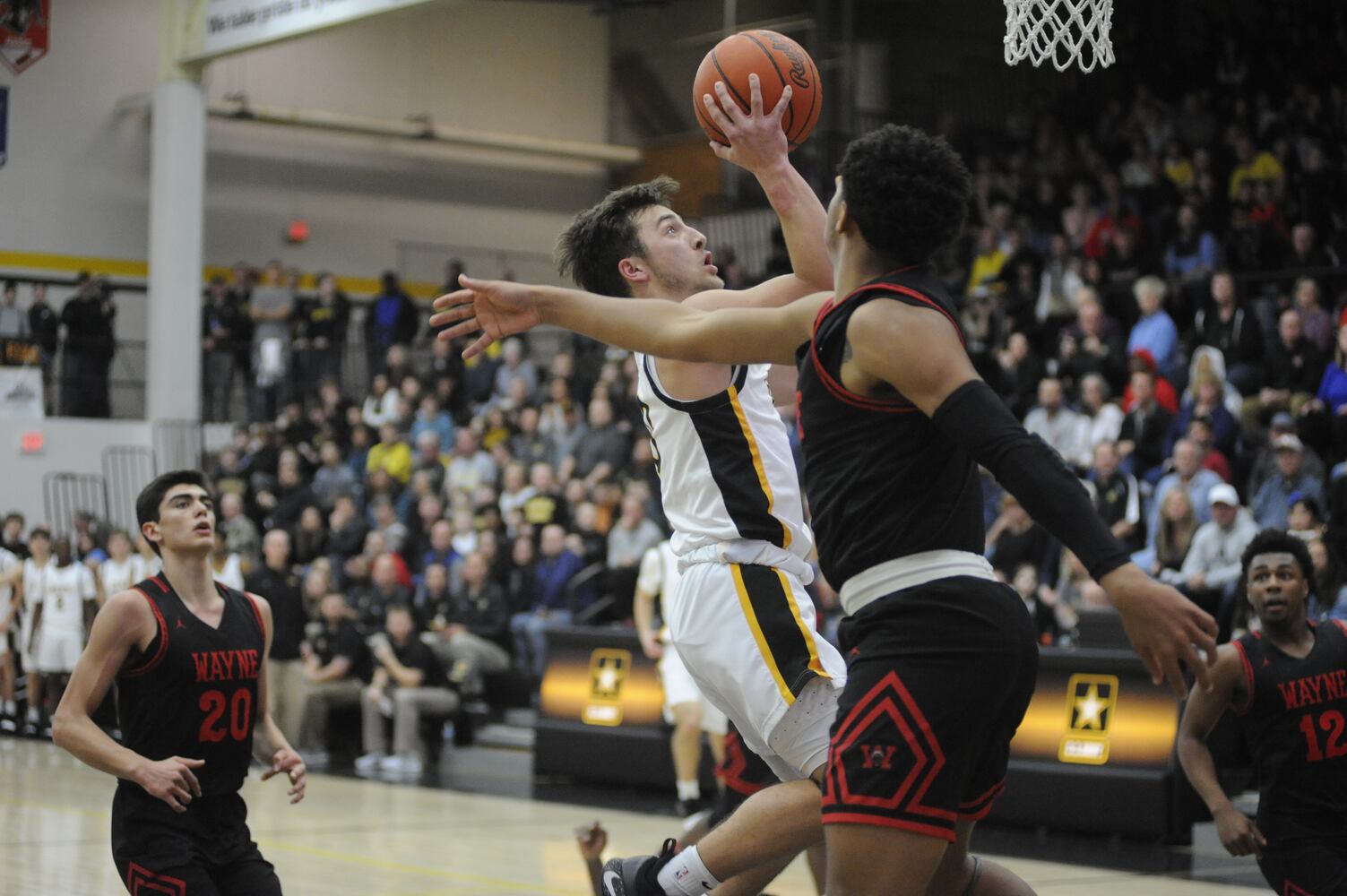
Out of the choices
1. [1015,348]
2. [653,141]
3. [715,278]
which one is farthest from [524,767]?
[653,141]

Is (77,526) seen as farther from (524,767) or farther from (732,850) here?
(732,850)

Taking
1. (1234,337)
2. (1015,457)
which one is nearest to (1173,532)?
(1234,337)

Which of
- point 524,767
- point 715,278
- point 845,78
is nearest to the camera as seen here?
point 715,278

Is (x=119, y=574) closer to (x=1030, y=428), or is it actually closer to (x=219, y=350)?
(x=219, y=350)

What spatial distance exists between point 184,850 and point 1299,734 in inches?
130

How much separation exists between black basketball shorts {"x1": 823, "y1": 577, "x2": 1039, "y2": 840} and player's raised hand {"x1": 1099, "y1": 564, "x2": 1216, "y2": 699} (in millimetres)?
359

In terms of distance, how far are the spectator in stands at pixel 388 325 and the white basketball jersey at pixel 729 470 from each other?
1740cm

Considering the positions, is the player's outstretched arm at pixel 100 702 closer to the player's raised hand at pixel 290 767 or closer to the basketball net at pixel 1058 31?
the player's raised hand at pixel 290 767

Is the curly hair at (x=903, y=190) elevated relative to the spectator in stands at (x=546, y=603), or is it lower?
elevated

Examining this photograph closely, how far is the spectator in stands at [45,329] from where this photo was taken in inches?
795

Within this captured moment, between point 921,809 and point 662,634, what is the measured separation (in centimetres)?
797

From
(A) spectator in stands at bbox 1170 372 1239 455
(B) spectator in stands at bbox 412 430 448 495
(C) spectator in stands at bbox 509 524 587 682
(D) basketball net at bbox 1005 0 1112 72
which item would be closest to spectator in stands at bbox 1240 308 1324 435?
(A) spectator in stands at bbox 1170 372 1239 455

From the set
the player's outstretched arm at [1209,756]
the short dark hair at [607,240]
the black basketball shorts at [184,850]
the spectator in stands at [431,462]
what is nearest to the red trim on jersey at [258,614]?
the black basketball shorts at [184,850]

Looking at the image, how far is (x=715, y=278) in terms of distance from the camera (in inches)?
182
